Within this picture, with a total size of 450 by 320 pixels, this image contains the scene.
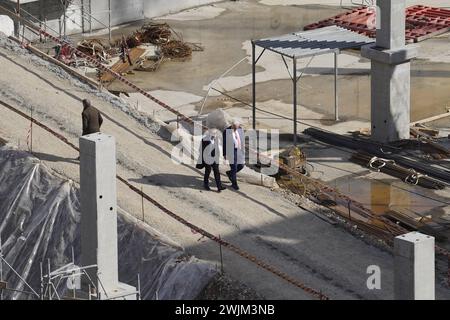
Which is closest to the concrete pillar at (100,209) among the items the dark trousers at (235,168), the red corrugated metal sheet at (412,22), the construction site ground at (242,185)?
the construction site ground at (242,185)

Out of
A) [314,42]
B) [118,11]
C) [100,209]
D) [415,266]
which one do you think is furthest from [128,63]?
[415,266]

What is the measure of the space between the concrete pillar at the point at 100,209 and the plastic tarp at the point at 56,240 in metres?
1.61

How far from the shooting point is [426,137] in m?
36.6

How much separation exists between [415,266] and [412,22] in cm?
1973

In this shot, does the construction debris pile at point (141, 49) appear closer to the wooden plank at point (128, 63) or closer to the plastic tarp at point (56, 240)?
the wooden plank at point (128, 63)

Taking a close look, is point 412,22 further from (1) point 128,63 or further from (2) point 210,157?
(2) point 210,157

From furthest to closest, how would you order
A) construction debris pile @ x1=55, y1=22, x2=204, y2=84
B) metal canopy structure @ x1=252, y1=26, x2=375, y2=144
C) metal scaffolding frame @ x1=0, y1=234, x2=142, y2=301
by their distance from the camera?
construction debris pile @ x1=55, y1=22, x2=204, y2=84 < metal canopy structure @ x1=252, y1=26, x2=375, y2=144 < metal scaffolding frame @ x1=0, y1=234, x2=142, y2=301

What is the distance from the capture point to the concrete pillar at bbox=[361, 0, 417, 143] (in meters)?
35.8

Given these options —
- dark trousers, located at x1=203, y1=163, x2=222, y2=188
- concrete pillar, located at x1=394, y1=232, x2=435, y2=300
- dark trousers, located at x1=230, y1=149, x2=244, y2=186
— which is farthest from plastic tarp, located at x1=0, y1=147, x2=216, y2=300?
concrete pillar, located at x1=394, y1=232, x2=435, y2=300

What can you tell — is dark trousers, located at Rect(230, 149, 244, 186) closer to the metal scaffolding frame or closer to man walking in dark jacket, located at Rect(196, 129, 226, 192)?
man walking in dark jacket, located at Rect(196, 129, 226, 192)

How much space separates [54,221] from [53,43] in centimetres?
1604

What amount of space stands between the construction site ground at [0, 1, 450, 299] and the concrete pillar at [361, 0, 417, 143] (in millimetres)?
1477

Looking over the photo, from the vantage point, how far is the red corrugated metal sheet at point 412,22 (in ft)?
131
